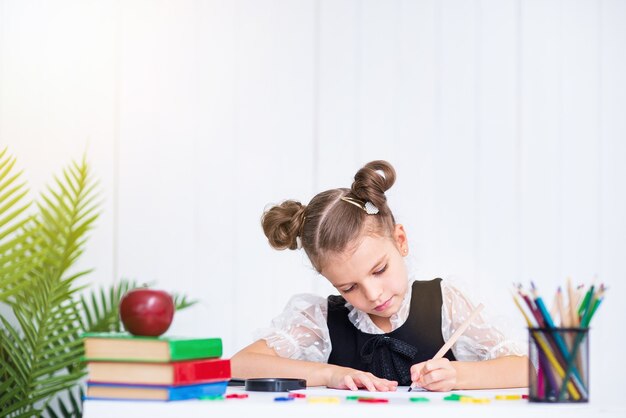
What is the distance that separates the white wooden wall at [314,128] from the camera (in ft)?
9.98

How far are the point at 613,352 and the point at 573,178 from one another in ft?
2.00

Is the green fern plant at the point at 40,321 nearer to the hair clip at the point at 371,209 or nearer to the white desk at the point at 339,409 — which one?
the hair clip at the point at 371,209

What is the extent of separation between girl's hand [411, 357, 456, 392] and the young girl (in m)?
0.13

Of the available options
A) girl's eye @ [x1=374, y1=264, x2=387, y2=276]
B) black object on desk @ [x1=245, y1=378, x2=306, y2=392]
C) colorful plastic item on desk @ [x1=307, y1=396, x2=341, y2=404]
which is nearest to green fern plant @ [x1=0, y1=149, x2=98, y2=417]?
girl's eye @ [x1=374, y1=264, x2=387, y2=276]

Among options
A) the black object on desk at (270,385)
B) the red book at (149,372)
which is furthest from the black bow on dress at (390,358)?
the red book at (149,372)

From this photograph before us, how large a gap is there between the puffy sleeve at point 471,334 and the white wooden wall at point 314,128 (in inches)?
38.4

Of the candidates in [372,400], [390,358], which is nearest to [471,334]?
[390,358]

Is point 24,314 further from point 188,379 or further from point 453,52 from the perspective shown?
point 453,52

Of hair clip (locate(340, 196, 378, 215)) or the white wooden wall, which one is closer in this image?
hair clip (locate(340, 196, 378, 215))

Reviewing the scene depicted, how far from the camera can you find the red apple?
46.6 inches

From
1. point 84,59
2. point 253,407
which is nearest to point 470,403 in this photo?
point 253,407

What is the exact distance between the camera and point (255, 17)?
3125 mm

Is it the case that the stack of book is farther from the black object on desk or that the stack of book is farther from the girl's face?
the girl's face

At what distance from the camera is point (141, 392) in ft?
3.85
